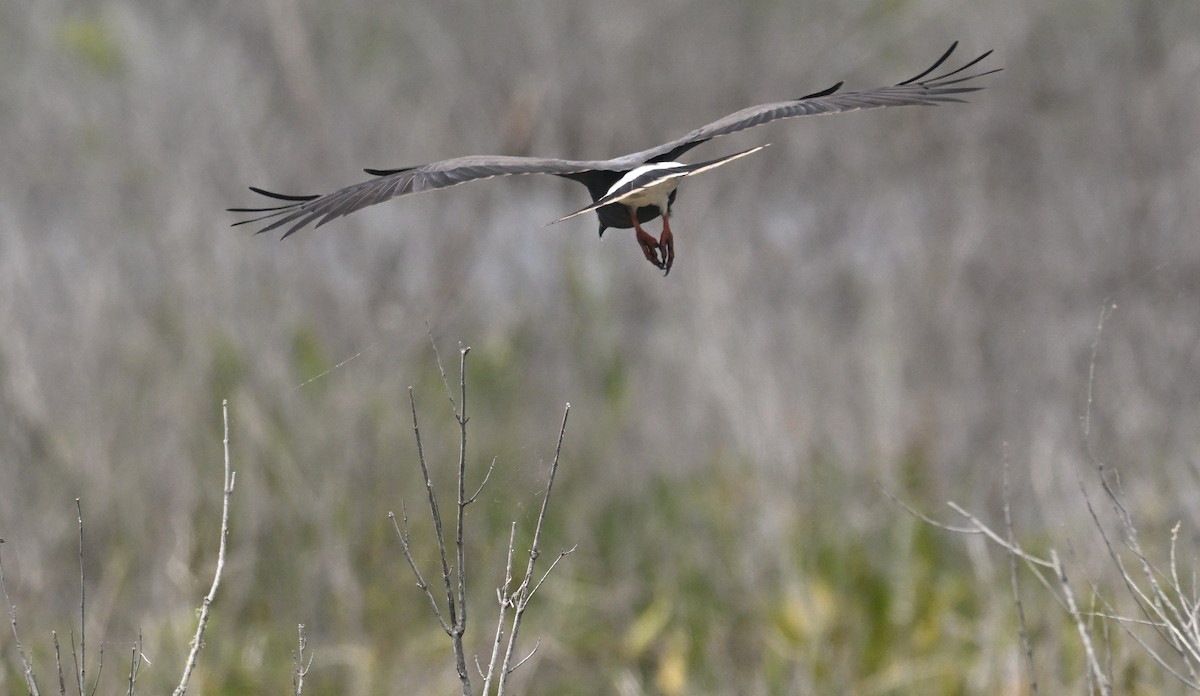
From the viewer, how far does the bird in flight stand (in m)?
2.03

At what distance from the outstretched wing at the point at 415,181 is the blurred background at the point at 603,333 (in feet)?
10.7

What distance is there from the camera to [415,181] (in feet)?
6.98

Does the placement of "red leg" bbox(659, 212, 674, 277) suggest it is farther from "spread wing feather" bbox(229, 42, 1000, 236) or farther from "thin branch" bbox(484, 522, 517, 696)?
"thin branch" bbox(484, 522, 517, 696)

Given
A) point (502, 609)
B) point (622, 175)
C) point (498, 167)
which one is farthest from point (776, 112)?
point (502, 609)

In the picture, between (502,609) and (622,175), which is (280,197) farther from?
(502,609)

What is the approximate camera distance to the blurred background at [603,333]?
6.48 m

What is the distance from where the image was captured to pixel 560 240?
8523 mm

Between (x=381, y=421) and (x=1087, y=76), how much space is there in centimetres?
538

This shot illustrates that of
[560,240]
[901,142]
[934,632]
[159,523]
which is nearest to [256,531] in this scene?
[159,523]

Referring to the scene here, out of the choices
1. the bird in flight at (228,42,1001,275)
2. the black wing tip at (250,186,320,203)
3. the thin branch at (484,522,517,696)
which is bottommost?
the thin branch at (484,522,517,696)

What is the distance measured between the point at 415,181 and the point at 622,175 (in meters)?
0.32

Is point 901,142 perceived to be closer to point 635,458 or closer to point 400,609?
point 635,458

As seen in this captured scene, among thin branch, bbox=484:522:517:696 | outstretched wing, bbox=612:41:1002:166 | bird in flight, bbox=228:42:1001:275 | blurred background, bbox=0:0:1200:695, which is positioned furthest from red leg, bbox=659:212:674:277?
blurred background, bbox=0:0:1200:695

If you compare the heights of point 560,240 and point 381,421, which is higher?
point 560,240
